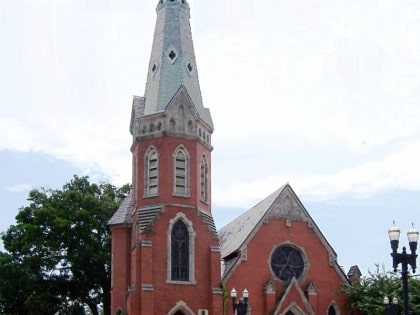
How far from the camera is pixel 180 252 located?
37062mm

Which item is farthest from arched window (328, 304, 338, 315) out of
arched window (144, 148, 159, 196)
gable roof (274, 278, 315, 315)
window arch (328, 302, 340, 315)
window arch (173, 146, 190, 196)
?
arched window (144, 148, 159, 196)

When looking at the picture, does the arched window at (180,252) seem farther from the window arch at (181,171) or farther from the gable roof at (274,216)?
the gable roof at (274,216)

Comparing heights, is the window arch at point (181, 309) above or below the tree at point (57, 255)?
below

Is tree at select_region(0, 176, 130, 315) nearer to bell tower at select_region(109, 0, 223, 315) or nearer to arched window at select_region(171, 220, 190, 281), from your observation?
bell tower at select_region(109, 0, 223, 315)

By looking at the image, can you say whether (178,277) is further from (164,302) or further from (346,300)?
(346,300)

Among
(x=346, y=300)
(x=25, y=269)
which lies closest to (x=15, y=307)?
(x=25, y=269)

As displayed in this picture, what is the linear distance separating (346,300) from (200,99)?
46.0 ft

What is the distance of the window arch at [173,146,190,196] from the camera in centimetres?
3828

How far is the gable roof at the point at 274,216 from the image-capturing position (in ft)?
129

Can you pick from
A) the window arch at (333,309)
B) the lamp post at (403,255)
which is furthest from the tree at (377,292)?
the lamp post at (403,255)

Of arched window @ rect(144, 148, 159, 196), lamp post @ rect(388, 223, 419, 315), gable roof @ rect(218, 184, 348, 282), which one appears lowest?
lamp post @ rect(388, 223, 419, 315)

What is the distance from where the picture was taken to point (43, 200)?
50125mm

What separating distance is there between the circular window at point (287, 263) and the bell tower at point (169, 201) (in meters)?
3.79

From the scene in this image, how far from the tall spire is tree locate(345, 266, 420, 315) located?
40.7 ft
